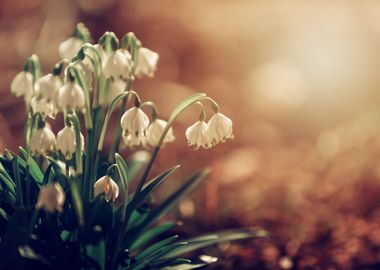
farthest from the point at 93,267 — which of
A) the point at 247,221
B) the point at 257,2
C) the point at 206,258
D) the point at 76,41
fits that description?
the point at 257,2

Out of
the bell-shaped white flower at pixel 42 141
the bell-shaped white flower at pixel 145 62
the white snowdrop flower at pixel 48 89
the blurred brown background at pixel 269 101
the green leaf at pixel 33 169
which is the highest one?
the blurred brown background at pixel 269 101

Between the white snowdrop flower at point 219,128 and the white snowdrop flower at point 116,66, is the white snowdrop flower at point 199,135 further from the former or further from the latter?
the white snowdrop flower at point 116,66

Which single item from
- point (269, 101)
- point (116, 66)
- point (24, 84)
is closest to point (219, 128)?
point (116, 66)

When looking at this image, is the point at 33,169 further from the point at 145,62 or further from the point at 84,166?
the point at 145,62

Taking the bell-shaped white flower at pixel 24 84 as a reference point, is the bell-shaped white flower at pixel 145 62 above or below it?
above

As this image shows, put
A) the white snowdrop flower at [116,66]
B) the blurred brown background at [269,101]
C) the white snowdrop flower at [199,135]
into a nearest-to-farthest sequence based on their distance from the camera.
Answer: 1. the white snowdrop flower at [116,66]
2. the white snowdrop flower at [199,135]
3. the blurred brown background at [269,101]

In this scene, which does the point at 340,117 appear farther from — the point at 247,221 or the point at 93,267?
the point at 93,267

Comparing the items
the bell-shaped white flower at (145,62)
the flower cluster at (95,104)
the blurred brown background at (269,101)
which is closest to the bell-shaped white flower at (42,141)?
the flower cluster at (95,104)

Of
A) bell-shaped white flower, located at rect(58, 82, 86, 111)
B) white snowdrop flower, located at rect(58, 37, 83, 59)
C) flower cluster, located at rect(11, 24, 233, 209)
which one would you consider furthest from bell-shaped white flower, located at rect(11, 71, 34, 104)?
bell-shaped white flower, located at rect(58, 82, 86, 111)
